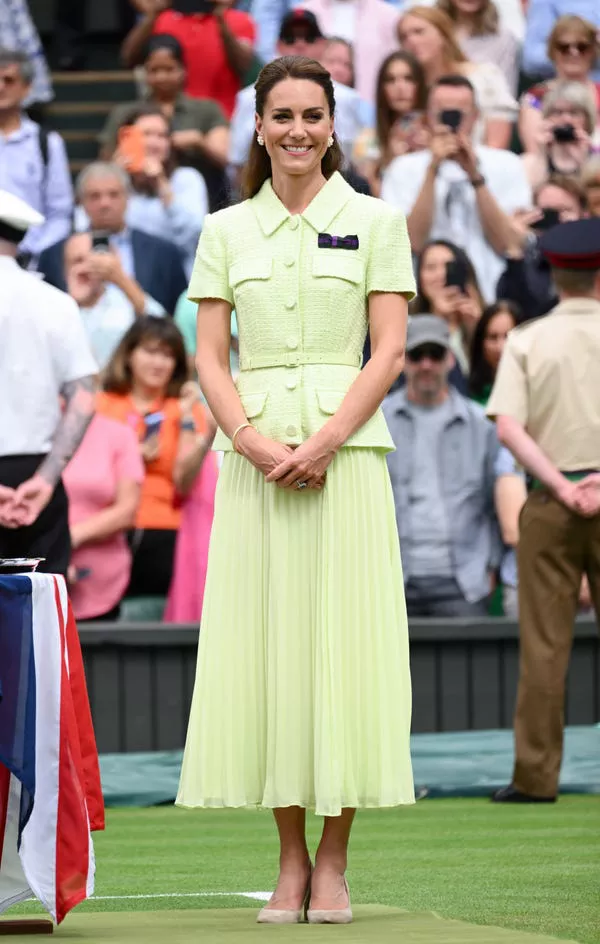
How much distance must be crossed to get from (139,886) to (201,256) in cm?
201

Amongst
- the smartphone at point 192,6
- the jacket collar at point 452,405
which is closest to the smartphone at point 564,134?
the smartphone at point 192,6

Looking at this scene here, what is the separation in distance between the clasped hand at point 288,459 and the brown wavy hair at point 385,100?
8369mm

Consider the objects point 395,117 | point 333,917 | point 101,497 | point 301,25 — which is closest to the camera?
point 333,917

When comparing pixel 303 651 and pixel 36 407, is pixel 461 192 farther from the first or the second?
pixel 303 651

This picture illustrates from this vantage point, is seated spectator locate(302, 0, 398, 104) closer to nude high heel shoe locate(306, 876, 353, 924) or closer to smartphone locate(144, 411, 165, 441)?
smartphone locate(144, 411, 165, 441)

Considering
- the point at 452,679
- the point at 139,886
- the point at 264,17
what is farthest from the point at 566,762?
the point at 264,17

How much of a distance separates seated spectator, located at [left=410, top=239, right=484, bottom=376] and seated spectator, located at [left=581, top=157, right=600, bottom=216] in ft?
3.06

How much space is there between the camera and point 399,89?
535 inches

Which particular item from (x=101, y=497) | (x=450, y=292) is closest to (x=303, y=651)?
(x=101, y=497)

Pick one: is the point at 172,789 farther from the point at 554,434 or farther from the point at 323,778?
the point at 323,778

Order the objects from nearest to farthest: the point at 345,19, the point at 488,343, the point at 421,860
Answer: the point at 421,860 → the point at 488,343 → the point at 345,19

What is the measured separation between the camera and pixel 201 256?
5.67 meters

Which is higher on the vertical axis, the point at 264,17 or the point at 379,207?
the point at 264,17

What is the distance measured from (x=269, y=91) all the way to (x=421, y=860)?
2787mm
